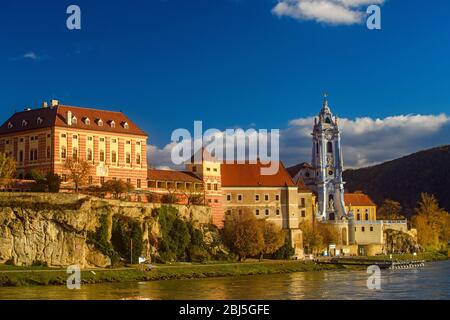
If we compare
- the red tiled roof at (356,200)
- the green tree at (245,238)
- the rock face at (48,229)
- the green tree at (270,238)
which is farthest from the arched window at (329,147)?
the rock face at (48,229)

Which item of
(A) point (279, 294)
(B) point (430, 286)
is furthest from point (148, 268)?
(B) point (430, 286)

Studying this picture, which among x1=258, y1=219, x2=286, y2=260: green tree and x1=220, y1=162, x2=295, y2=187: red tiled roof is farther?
x1=220, y1=162, x2=295, y2=187: red tiled roof

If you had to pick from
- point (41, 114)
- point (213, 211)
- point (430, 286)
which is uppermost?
point (41, 114)

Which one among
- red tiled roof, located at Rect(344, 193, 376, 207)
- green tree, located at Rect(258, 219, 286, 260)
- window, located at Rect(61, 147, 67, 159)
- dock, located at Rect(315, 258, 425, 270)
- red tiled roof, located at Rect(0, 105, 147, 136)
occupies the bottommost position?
dock, located at Rect(315, 258, 425, 270)

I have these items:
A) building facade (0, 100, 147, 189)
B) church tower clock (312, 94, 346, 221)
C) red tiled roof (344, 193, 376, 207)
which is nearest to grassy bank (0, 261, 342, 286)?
building facade (0, 100, 147, 189)

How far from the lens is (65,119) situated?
94.8m

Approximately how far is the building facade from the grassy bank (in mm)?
17605

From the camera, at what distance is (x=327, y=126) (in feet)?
443

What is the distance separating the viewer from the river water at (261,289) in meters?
59.9

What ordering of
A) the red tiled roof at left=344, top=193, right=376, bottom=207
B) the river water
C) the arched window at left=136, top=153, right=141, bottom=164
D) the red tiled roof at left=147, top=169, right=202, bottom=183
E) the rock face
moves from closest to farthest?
the river water
the rock face
the arched window at left=136, top=153, right=141, bottom=164
the red tiled roof at left=147, top=169, right=202, bottom=183
the red tiled roof at left=344, top=193, right=376, bottom=207

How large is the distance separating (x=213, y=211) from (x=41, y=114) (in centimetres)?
2748

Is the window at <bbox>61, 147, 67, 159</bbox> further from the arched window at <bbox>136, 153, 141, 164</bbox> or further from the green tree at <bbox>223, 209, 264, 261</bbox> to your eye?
the green tree at <bbox>223, 209, 264, 261</bbox>

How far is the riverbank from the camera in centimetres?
6944
